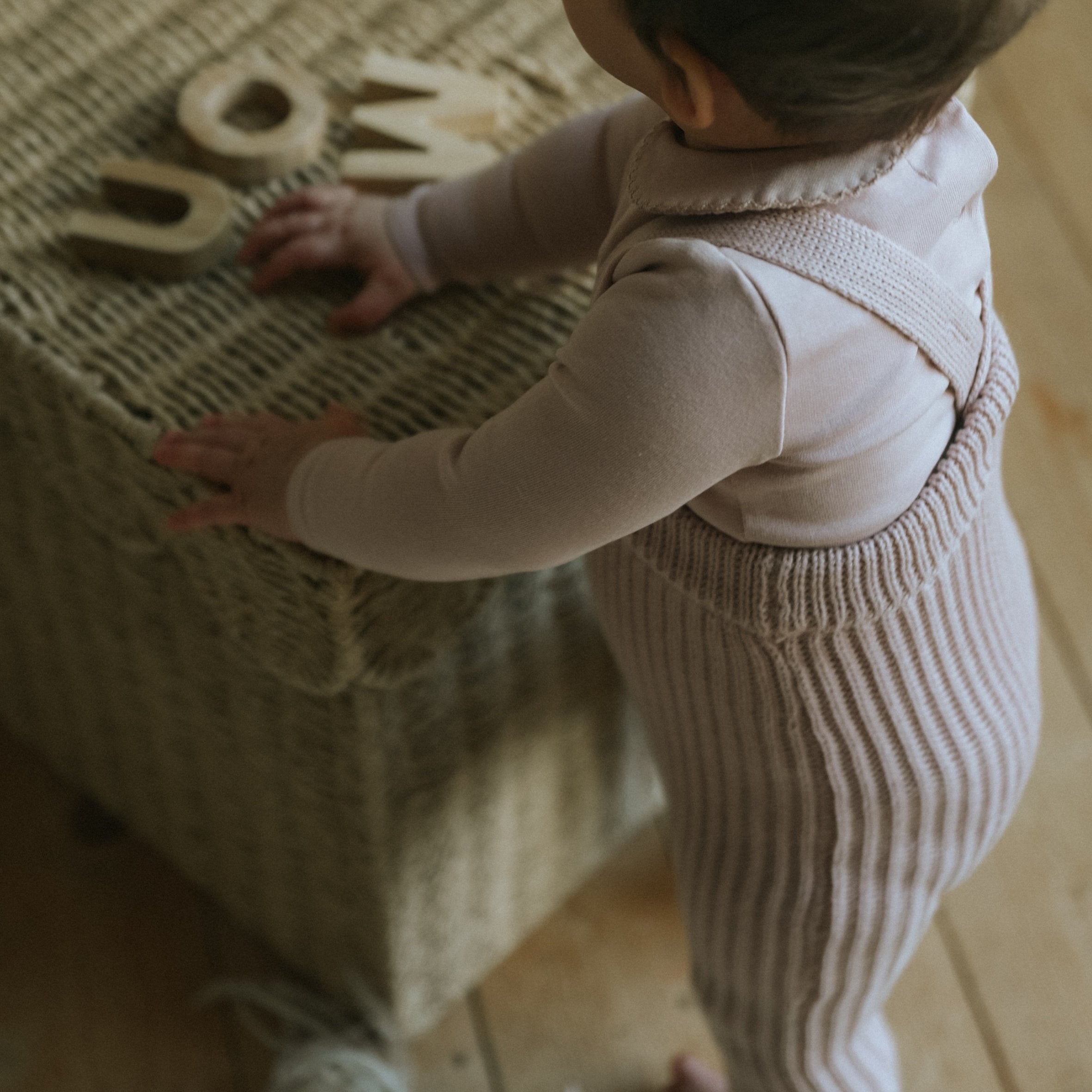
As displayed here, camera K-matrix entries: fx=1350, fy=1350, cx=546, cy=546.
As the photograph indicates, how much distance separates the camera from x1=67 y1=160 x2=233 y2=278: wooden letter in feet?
2.19

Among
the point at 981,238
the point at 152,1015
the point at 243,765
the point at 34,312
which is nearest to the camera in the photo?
the point at 981,238

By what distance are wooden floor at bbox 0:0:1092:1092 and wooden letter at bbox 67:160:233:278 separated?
525 mm

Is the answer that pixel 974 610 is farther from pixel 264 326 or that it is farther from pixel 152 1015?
pixel 152 1015

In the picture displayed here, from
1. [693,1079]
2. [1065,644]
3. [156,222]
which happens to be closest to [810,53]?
[156,222]

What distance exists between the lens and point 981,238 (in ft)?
1.82

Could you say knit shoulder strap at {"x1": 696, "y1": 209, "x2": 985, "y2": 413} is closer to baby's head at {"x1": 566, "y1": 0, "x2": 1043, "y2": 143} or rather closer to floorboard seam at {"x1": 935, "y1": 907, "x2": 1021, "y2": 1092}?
baby's head at {"x1": 566, "y1": 0, "x2": 1043, "y2": 143}

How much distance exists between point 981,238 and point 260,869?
618mm

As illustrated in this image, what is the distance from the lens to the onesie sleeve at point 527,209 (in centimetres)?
66

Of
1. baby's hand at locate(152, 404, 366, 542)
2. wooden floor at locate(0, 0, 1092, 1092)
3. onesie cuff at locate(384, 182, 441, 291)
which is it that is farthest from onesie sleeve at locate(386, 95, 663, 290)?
wooden floor at locate(0, 0, 1092, 1092)

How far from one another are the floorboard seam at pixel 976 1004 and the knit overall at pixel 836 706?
18 centimetres

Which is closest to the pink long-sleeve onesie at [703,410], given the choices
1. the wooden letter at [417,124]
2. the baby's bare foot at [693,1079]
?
the wooden letter at [417,124]

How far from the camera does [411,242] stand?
68cm

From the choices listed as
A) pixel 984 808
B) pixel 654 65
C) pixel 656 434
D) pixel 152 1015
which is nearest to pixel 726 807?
pixel 984 808

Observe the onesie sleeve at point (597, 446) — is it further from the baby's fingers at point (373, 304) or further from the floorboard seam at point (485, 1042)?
the floorboard seam at point (485, 1042)
